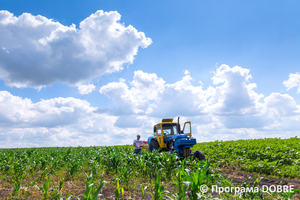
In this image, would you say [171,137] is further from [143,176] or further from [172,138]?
[143,176]

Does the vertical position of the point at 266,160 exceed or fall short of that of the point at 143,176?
it exceeds it

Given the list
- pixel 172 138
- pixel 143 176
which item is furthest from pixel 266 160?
pixel 143 176

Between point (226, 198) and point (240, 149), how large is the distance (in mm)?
8662

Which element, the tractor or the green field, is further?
the tractor

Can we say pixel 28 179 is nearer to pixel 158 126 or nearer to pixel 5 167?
pixel 5 167

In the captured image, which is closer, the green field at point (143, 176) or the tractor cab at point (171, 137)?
the green field at point (143, 176)

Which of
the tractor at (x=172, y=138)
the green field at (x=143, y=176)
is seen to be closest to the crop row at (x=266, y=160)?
the green field at (x=143, y=176)

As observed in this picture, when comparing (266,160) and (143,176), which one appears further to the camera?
(266,160)

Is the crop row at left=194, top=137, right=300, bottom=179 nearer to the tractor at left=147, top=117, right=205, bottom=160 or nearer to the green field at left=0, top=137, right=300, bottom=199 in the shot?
the green field at left=0, top=137, right=300, bottom=199

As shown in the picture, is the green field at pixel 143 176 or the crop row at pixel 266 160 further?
the crop row at pixel 266 160

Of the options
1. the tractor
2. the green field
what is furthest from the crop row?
the tractor

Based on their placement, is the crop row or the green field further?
the crop row

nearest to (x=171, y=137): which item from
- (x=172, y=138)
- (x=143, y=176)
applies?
(x=172, y=138)

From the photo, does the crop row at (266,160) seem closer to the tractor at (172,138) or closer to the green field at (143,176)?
the green field at (143,176)
